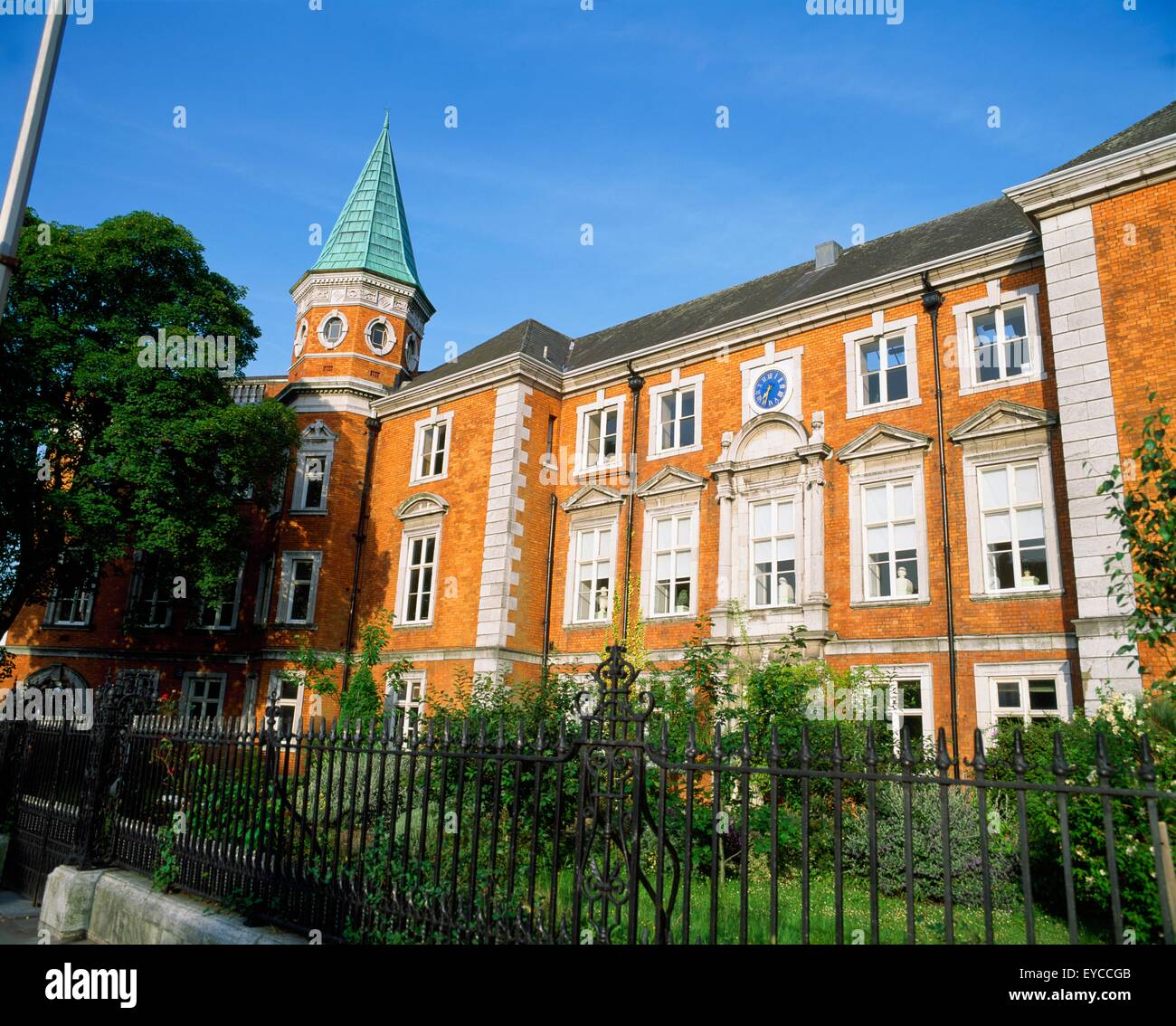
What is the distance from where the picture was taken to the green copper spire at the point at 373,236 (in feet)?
99.7

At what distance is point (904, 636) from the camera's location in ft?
54.3

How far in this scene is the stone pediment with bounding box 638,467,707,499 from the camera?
2059cm

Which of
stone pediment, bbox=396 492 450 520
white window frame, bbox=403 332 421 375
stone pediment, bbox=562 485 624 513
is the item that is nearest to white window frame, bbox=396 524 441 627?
stone pediment, bbox=396 492 450 520

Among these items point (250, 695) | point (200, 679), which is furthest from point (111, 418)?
point (200, 679)

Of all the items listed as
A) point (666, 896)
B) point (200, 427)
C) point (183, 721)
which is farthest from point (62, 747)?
point (200, 427)

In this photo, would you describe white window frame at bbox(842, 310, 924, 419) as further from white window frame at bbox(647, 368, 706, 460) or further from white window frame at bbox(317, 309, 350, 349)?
white window frame at bbox(317, 309, 350, 349)

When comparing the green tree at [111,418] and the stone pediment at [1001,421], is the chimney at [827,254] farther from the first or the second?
the green tree at [111,418]

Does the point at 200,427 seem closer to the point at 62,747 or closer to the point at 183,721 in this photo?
the point at 62,747

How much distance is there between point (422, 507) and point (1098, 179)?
18.0 m

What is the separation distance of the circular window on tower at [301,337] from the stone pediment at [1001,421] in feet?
71.4

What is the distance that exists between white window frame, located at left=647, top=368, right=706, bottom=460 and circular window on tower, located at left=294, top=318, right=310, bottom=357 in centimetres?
1383

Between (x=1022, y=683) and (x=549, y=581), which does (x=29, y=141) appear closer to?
(x=1022, y=683)

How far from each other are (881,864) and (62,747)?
1072 centimetres

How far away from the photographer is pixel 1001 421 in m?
16.2
